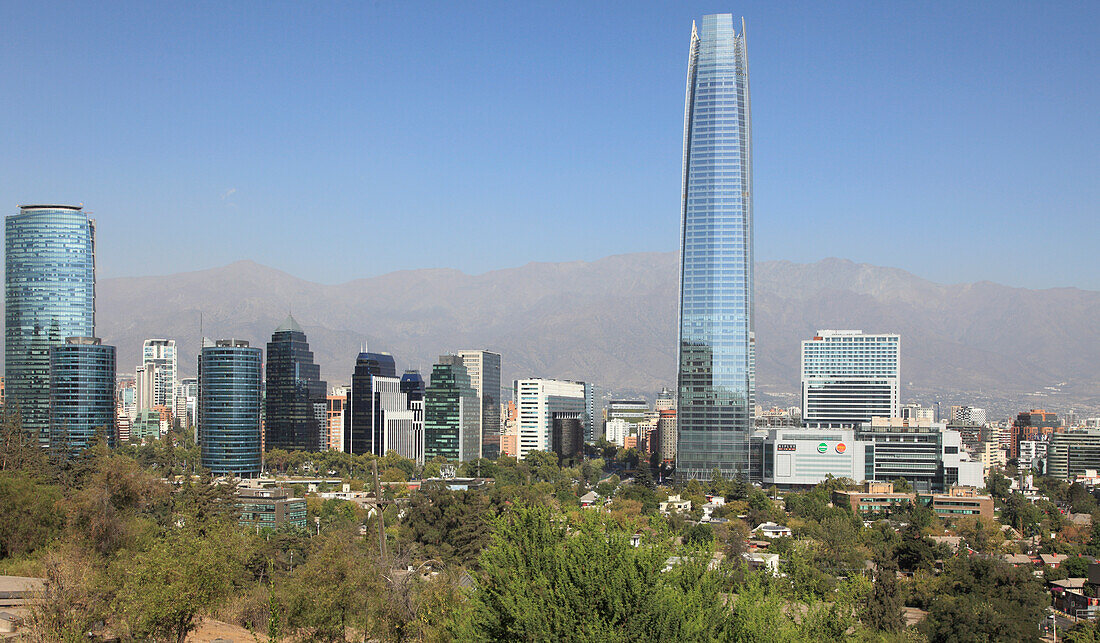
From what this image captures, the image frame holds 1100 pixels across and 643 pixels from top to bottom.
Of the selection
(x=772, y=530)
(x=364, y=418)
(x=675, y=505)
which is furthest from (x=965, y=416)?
(x=772, y=530)

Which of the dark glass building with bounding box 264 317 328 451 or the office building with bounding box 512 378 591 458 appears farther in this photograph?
the office building with bounding box 512 378 591 458

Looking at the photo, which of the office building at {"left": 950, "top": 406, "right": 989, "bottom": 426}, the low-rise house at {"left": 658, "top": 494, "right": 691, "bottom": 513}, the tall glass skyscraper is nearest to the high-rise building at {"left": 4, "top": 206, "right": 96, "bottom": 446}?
the tall glass skyscraper

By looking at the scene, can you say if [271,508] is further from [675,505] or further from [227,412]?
[227,412]

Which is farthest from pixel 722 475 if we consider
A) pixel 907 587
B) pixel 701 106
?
pixel 907 587

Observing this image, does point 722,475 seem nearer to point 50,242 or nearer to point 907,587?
point 907,587

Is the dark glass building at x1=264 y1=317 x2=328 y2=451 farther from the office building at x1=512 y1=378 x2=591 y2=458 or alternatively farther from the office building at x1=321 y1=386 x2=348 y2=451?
the office building at x1=512 y1=378 x2=591 y2=458
